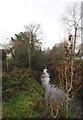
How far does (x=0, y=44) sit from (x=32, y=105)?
6867 millimetres

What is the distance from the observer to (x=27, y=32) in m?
12.3

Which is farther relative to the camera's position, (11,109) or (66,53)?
(11,109)

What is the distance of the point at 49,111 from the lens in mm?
5184

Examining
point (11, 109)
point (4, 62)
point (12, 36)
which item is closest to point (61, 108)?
point (11, 109)

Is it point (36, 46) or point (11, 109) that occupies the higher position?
point (36, 46)

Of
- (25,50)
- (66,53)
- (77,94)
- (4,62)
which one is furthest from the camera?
(25,50)

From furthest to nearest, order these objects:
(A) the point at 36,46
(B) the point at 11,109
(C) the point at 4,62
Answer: (A) the point at 36,46
(C) the point at 4,62
(B) the point at 11,109

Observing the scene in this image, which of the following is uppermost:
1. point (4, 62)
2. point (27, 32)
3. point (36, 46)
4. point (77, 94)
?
point (27, 32)

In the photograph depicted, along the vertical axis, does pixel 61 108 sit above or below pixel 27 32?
below

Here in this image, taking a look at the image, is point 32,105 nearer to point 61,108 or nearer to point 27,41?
point 61,108

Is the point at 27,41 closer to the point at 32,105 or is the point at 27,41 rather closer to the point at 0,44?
the point at 0,44

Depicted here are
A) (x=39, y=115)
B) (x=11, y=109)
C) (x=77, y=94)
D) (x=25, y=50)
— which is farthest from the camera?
(x=25, y=50)

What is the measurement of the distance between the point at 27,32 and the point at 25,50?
1.24 metres

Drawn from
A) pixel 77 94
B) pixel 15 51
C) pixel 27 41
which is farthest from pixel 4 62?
pixel 77 94
